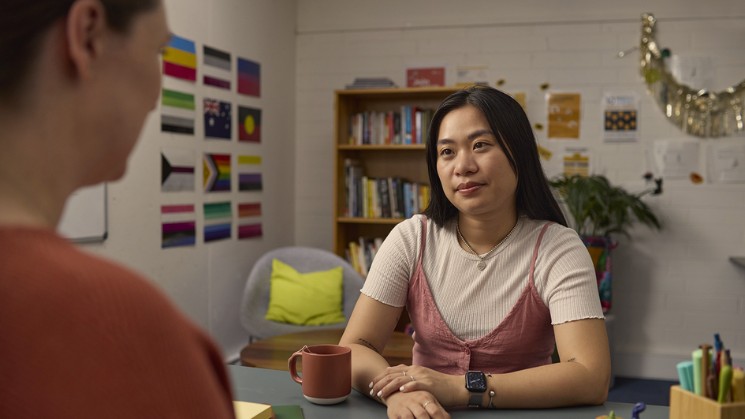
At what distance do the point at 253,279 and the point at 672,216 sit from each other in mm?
2647

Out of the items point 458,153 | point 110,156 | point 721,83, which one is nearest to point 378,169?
point 721,83

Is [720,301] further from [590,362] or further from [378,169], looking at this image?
[590,362]

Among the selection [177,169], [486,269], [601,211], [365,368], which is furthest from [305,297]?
[365,368]

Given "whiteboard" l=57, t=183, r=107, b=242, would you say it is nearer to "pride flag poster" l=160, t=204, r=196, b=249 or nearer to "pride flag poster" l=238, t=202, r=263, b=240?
"pride flag poster" l=160, t=204, r=196, b=249

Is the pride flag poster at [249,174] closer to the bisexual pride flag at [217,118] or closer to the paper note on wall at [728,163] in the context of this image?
the bisexual pride flag at [217,118]

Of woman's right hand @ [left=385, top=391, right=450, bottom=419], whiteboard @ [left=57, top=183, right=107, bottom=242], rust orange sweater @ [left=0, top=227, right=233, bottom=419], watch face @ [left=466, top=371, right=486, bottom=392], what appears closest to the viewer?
rust orange sweater @ [left=0, top=227, right=233, bottom=419]

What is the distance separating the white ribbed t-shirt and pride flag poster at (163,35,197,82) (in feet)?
7.24

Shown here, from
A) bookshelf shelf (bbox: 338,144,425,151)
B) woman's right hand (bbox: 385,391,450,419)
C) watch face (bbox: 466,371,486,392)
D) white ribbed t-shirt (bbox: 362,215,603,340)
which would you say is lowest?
woman's right hand (bbox: 385,391,450,419)

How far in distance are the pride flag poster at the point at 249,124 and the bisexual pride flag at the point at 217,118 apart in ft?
0.42

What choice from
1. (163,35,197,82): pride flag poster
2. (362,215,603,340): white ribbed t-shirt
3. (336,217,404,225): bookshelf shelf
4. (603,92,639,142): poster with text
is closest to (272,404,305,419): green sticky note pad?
(362,215,603,340): white ribbed t-shirt

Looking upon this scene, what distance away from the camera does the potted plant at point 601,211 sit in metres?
4.20

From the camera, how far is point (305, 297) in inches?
151

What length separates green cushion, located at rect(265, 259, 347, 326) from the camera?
3816 mm

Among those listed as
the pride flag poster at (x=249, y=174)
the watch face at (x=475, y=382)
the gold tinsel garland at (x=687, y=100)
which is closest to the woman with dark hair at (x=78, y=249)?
the watch face at (x=475, y=382)
